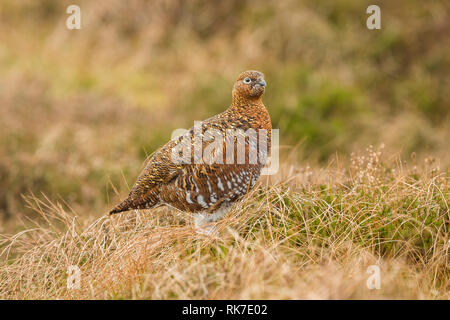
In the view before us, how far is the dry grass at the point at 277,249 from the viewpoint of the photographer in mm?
2951

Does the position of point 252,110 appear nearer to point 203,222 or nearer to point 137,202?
point 203,222

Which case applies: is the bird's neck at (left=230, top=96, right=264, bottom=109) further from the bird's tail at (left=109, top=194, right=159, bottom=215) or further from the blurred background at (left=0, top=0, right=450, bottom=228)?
the blurred background at (left=0, top=0, right=450, bottom=228)

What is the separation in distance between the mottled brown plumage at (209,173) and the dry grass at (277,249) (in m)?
0.20

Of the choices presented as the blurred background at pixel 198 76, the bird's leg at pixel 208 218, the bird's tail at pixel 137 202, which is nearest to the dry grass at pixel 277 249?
the bird's leg at pixel 208 218

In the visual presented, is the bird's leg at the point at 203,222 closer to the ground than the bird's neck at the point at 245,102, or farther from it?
closer to the ground

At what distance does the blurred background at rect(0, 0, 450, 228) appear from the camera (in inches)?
324

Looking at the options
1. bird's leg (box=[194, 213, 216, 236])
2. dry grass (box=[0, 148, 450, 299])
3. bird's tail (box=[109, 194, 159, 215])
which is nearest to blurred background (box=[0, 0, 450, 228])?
dry grass (box=[0, 148, 450, 299])

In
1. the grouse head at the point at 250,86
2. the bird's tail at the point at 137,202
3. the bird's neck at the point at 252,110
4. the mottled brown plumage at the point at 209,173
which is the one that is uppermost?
the grouse head at the point at 250,86

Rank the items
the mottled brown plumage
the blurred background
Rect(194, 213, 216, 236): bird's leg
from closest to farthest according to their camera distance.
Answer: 1. the mottled brown plumage
2. Rect(194, 213, 216, 236): bird's leg
3. the blurred background

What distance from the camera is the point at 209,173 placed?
3512mm

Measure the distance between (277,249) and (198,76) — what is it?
786 centimetres

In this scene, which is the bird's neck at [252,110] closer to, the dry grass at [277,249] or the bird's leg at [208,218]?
the dry grass at [277,249]

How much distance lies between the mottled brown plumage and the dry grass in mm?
198
